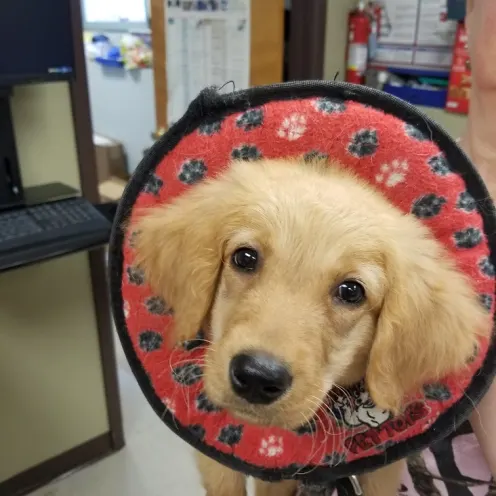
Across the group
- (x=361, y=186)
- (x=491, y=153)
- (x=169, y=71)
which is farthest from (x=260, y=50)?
(x=361, y=186)

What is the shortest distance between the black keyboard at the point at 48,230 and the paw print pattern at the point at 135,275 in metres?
0.34

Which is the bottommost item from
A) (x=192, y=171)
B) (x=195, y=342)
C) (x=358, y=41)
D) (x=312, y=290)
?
(x=195, y=342)

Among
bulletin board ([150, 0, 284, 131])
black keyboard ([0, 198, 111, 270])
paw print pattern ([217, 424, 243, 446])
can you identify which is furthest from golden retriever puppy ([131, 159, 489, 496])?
bulletin board ([150, 0, 284, 131])

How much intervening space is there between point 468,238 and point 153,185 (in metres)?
0.38

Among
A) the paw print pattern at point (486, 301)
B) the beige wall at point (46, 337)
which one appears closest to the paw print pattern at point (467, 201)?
the paw print pattern at point (486, 301)

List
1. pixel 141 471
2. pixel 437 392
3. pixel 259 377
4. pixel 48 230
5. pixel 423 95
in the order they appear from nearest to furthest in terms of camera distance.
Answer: pixel 259 377, pixel 437 392, pixel 48 230, pixel 141 471, pixel 423 95

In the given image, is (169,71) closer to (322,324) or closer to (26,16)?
(26,16)

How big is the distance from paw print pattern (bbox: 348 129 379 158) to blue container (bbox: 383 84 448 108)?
46.9 inches

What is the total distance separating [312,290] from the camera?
63 cm

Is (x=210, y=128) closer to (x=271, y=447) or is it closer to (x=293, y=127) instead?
(x=293, y=127)

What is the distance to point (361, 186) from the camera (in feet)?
2.16

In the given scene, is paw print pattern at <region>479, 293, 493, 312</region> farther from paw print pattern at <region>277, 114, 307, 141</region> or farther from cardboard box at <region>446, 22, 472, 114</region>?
cardboard box at <region>446, 22, 472, 114</region>

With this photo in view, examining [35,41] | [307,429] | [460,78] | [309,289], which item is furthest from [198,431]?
[460,78]

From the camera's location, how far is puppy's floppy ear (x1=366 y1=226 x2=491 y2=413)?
2.13ft
